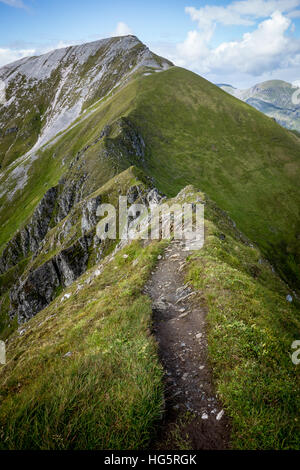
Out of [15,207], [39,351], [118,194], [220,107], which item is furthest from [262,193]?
[15,207]

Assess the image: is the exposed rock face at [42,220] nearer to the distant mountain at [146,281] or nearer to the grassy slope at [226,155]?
the distant mountain at [146,281]

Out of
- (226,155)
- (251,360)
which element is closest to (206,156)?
(226,155)

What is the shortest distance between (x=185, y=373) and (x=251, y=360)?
1974 millimetres

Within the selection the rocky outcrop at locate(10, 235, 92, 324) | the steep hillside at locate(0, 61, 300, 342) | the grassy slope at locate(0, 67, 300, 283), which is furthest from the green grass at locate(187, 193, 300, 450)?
the grassy slope at locate(0, 67, 300, 283)

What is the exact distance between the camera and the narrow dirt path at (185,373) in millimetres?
5559

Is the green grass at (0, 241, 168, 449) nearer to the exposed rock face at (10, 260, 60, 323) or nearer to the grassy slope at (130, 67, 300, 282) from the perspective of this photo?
Result: the exposed rock face at (10, 260, 60, 323)

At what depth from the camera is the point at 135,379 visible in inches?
249

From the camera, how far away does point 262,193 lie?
Result: 302ft

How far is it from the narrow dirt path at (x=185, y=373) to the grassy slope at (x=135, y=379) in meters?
0.37

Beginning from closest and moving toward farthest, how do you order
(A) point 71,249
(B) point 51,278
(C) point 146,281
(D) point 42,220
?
(C) point 146,281
(A) point 71,249
(B) point 51,278
(D) point 42,220

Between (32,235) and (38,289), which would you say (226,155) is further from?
(38,289)

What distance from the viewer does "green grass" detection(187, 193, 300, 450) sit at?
5277 mm

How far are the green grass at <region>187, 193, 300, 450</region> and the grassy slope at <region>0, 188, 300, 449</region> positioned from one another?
25 millimetres
